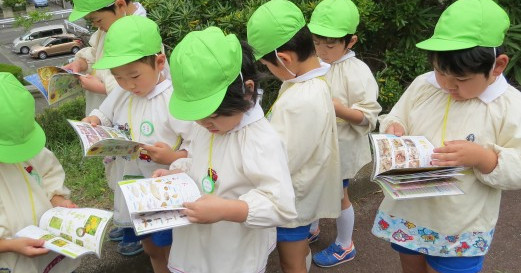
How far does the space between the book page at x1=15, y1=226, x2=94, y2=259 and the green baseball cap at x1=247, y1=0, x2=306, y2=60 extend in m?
1.14

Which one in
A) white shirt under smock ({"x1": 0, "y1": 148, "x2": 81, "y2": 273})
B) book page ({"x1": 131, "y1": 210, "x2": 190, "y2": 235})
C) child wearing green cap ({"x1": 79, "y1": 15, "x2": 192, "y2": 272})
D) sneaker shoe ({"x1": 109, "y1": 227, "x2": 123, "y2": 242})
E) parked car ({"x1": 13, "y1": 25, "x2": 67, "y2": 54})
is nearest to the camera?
book page ({"x1": 131, "y1": 210, "x2": 190, "y2": 235})

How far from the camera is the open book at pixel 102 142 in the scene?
80.0 inches

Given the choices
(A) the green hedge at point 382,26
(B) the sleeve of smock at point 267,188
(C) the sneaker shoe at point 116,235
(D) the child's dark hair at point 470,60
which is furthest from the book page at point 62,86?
(D) the child's dark hair at point 470,60

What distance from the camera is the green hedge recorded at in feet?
14.2

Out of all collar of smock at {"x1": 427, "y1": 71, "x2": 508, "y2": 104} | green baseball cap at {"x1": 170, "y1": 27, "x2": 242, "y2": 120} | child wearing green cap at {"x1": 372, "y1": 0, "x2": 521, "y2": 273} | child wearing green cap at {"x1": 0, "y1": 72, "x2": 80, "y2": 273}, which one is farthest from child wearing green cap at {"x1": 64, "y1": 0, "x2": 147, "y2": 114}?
collar of smock at {"x1": 427, "y1": 71, "x2": 508, "y2": 104}

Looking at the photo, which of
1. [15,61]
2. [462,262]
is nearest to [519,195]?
[462,262]

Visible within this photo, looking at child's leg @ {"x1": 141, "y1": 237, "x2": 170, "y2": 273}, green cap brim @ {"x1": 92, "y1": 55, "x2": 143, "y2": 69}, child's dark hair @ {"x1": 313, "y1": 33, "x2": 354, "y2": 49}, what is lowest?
child's leg @ {"x1": 141, "y1": 237, "x2": 170, "y2": 273}

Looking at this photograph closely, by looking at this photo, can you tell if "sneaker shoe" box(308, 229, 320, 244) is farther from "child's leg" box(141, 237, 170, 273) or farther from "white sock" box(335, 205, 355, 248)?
"child's leg" box(141, 237, 170, 273)

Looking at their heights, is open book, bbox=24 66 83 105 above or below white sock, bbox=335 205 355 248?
above

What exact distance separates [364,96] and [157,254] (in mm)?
1490

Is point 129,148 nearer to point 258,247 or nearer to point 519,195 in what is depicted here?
point 258,247

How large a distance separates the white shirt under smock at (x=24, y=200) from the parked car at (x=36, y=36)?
2009 centimetres

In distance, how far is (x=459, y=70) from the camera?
1.88 metres

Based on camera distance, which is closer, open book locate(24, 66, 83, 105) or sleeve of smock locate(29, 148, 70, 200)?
sleeve of smock locate(29, 148, 70, 200)
